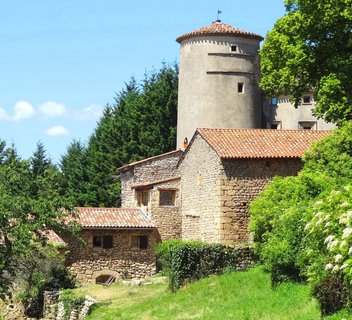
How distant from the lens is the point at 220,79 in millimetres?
51875

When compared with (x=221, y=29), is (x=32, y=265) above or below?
below

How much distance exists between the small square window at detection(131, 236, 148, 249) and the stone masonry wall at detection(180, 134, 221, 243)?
2.23 metres

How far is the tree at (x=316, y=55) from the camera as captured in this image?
115 ft

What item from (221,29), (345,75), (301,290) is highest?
(221,29)

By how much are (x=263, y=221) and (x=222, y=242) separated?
178 inches

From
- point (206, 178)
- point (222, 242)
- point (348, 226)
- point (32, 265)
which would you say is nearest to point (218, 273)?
point (222, 242)

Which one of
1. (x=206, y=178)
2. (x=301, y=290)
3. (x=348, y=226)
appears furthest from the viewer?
(x=206, y=178)

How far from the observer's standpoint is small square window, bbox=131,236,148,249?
149 feet

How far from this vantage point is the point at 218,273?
36.4m

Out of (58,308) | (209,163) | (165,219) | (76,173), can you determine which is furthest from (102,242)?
(76,173)

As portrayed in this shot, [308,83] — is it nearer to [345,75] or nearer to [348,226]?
[345,75]

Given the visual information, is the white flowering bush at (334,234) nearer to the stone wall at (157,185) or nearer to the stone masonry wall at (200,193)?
the stone masonry wall at (200,193)

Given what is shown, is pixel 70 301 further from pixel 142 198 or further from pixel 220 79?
pixel 220 79

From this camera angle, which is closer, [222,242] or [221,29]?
[222,242]
